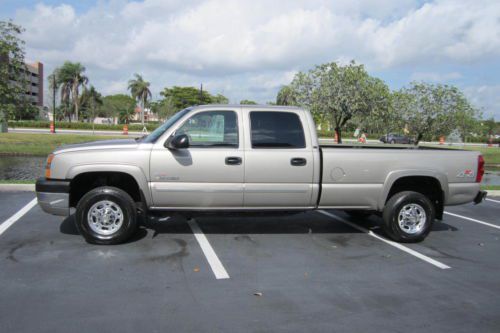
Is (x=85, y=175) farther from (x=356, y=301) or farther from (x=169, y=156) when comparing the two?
(x=356, y=301)

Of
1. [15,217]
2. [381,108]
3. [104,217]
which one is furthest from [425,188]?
[381,108]

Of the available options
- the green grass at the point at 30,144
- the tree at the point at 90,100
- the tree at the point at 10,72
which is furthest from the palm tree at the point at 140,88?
the tree at the point at 10,72

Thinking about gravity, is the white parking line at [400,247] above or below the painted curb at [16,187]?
below

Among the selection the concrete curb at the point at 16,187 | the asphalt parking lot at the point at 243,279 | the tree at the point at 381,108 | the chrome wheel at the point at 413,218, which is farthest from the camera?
the tree at the point at 381,108

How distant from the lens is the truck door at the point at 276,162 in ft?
19.2

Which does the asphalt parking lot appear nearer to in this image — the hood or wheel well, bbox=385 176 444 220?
wheel well, bbox=385 176 444 220

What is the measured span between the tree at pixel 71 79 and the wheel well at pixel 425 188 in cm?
6954

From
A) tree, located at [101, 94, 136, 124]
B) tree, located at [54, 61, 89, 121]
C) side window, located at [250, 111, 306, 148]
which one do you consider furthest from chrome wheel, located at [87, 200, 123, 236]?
tree, located at [101, 94, 136, 124]

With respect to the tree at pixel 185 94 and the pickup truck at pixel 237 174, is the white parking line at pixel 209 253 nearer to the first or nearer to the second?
the pickup truck at pixel 237 174

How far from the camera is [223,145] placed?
231 inches

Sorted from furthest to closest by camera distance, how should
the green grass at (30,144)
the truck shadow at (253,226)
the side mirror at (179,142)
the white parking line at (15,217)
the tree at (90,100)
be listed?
the tree at (90,100), the green grass at (30,144), the truck shadow at (253,226), the white parking line at (15,217), the side mirror at (179,142)

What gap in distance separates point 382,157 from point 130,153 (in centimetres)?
347

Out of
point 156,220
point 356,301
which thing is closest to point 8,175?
point 156,220

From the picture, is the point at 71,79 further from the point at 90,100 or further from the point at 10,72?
the point at 10,72
